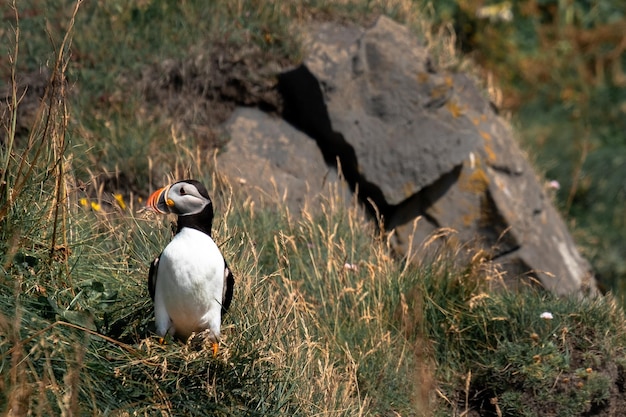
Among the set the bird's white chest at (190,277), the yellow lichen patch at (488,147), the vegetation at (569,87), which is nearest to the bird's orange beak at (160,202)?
the bird's white chest at (190,277)

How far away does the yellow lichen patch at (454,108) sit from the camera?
8.00 meters

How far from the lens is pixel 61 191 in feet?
15.7

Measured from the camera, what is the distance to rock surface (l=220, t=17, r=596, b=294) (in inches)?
300

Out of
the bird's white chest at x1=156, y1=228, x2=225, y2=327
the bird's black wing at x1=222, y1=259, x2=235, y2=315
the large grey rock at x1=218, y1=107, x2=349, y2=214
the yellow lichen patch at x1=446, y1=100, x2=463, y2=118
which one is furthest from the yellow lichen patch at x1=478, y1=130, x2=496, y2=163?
the bird's white chest at x1=156, y1=228, x2=225, y2=327

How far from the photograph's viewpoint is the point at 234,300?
4891 millimetres

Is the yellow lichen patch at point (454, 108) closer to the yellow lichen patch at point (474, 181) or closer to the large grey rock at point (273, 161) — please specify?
the yellow lichen patch at point (474, 181)

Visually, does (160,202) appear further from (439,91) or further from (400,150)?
(439,91)

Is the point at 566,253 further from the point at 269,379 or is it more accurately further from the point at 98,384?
the point at 98,384

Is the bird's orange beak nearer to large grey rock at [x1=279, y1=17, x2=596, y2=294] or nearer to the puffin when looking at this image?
the puffin

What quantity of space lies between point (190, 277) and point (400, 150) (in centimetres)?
377

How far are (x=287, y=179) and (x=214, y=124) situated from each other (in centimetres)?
84

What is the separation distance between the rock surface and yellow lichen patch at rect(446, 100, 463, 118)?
1cm

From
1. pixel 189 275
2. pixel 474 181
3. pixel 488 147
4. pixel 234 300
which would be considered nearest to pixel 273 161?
pixel 474 181

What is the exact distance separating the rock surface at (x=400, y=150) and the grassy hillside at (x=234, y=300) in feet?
1.45
